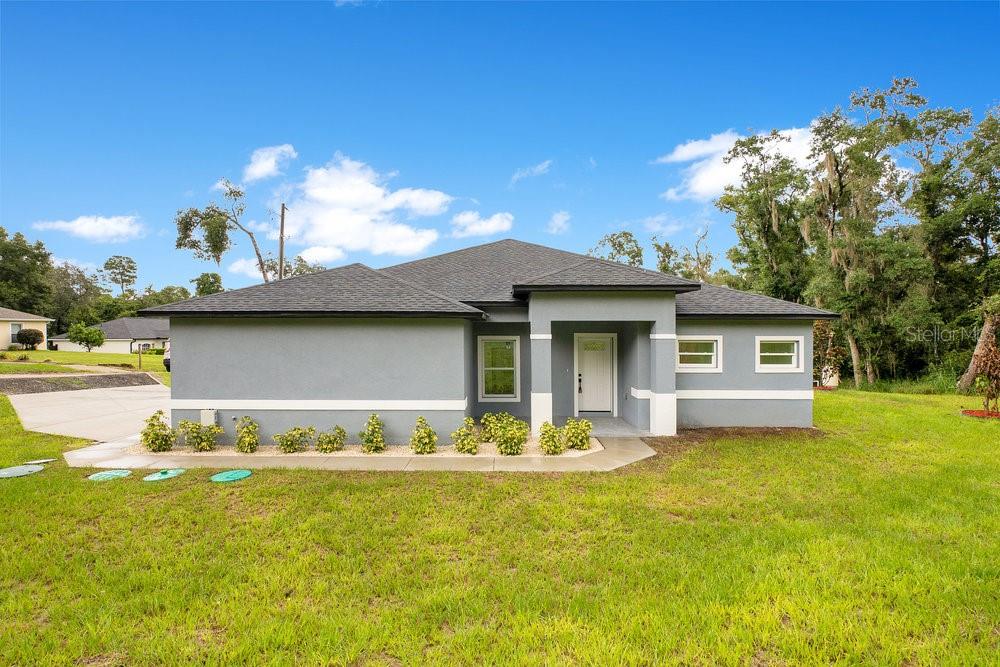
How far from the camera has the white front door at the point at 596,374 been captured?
1140 cm

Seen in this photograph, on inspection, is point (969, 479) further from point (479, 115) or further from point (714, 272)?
point (714, 272)

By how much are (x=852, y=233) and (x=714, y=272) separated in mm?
11970

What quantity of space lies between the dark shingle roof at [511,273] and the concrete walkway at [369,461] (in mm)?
3565

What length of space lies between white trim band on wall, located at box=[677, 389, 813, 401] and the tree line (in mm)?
12868

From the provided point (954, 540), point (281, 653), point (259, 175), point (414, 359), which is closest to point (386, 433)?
point (414, 359)

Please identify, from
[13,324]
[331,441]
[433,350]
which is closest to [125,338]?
[13,324]

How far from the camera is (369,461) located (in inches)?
296

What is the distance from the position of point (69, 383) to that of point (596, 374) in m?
23.4

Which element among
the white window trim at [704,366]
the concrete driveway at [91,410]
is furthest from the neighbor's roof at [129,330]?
the white window trim at [704,366]

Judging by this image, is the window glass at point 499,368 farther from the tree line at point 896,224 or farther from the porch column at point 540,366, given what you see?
the tree line at point 896,224

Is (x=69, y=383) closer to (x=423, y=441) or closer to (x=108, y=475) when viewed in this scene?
(x=108, y=475)

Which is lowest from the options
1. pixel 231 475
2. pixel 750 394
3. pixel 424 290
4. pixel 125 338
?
pixel 231 475

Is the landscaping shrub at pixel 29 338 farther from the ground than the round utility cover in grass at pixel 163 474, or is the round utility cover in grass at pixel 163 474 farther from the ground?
the landscaping shrub at pixel 29 338

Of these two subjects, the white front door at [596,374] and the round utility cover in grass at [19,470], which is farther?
the white front door at [596,374]
